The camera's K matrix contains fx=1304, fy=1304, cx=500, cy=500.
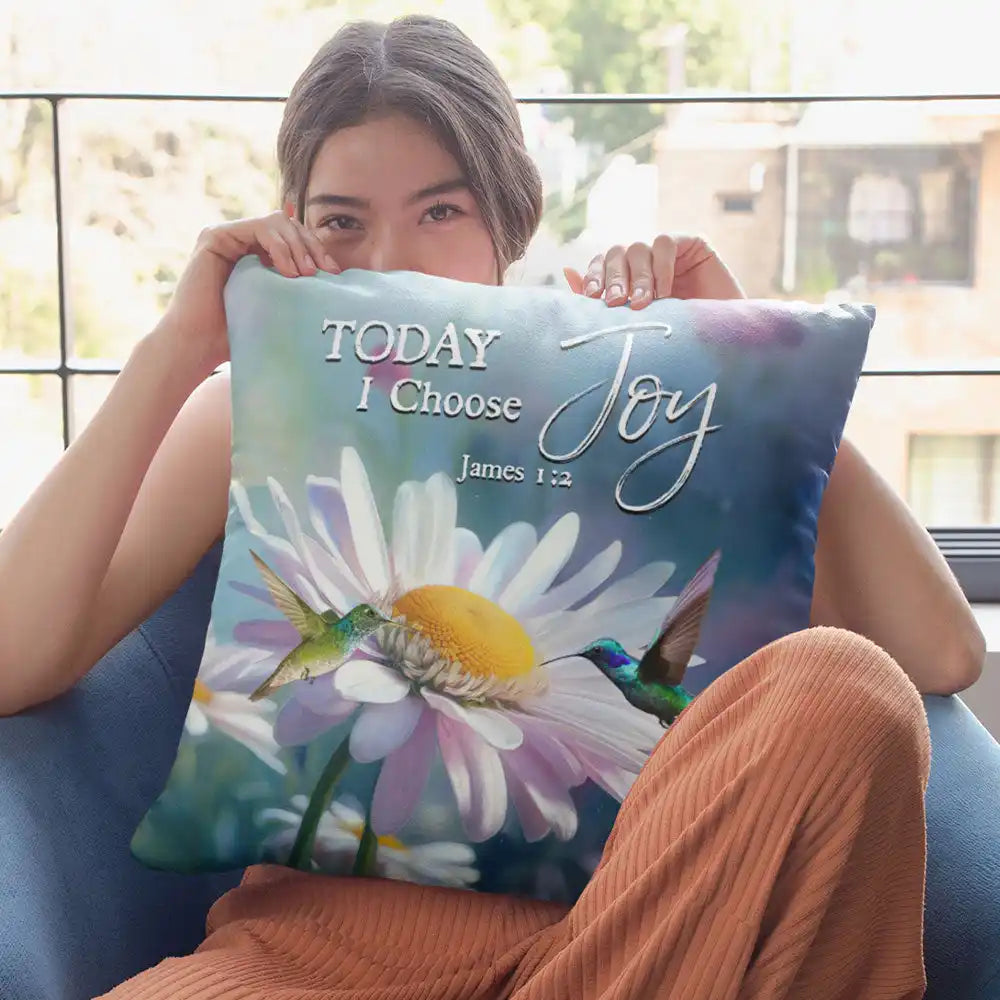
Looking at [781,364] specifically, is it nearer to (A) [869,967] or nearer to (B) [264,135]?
(A) [869,967]

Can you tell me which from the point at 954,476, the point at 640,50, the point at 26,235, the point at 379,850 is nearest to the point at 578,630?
the point at 379,850

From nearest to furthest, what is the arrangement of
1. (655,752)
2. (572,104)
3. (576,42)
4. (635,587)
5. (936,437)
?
A: (655,752), (635,587), (572,104), (576,42), (936,437)

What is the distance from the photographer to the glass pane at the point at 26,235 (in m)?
11.0

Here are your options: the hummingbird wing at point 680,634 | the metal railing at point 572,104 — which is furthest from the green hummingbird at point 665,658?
the metal railing at point 572,104

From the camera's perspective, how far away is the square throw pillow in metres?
1.02

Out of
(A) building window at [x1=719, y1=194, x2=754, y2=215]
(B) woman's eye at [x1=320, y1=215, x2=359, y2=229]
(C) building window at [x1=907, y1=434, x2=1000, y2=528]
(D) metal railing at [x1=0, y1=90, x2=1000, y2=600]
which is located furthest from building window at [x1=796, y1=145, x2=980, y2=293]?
(B) woman's eye at [x1=320, y1=215, x2=359, y2=229]

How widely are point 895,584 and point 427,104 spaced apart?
2.04 feet

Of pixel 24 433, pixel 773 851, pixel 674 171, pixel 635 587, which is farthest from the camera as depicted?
pixel 674 171

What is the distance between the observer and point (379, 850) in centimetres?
105

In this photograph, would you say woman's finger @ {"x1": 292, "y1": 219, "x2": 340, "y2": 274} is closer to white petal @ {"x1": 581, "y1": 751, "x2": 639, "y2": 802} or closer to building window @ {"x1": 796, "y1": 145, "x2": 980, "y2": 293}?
white petal @ {"x1": 581, "y1": 751, "x2": 639, "y2": 802}

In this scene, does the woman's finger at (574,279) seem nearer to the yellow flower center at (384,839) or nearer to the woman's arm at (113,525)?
the woman's arm at (113,525)

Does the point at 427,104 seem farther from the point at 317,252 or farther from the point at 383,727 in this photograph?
the point at 383,727

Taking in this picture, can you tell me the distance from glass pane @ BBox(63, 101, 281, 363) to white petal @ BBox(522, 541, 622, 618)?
11226 millimetres

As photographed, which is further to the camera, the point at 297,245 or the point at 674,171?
the point at 674,171
